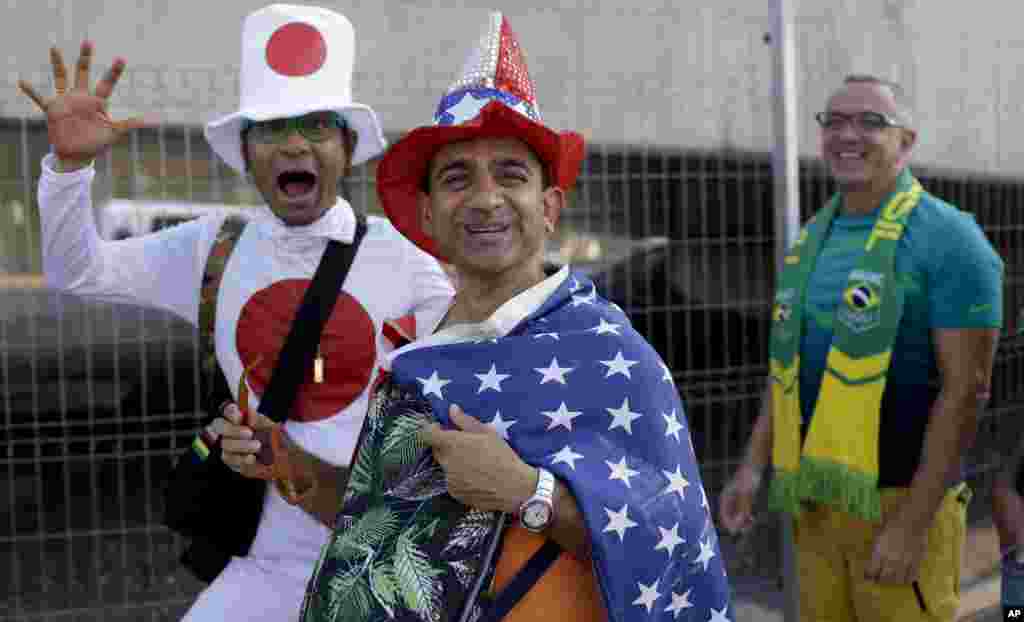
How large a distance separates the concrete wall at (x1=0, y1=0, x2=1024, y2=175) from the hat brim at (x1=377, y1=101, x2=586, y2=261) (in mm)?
2463

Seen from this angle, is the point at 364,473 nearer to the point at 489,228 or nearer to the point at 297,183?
the point at 489,228

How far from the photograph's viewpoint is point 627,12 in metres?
5.34

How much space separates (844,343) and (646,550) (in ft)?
5.82

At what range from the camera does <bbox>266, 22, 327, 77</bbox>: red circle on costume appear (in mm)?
3347

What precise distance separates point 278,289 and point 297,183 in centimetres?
29

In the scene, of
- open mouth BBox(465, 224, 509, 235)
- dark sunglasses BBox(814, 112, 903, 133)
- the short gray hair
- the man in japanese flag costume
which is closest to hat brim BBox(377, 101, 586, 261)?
open mouth BBox(465, 224, 509, 235)

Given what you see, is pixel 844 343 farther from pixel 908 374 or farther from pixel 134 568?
pixel 134 568

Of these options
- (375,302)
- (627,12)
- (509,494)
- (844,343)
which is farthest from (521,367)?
(627,12)

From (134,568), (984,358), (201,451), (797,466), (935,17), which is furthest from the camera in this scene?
(935,17)

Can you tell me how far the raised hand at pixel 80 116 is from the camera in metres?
3.05

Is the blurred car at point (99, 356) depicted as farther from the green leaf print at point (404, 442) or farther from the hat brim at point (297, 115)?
the green leaf print at point (404, 442)

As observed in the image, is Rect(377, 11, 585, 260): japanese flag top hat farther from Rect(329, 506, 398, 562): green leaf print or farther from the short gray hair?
the short gray hair

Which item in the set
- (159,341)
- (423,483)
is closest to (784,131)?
(159,341)

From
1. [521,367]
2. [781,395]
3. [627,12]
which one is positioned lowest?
[781,395]
